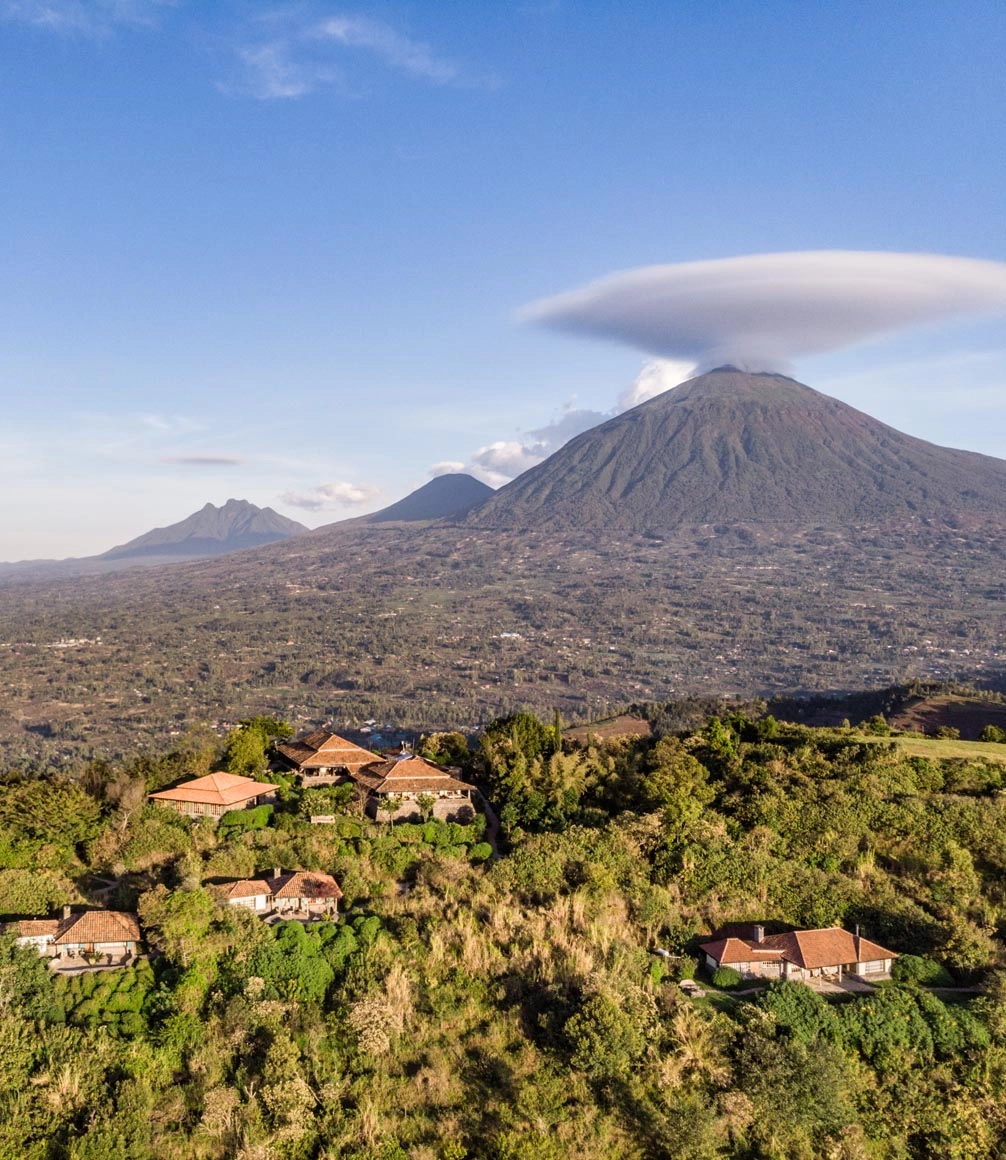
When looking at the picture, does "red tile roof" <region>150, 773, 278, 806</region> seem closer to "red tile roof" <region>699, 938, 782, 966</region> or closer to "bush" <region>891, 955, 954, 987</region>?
"red tile roof" <region>699, 938, 782, 966</region>

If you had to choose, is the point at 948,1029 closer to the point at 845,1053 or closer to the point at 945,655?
the point at 845,1053

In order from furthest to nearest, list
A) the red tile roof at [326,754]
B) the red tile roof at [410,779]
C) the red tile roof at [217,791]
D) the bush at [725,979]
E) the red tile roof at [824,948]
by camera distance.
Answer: the red tile roof at [326,754]
the red tile roof at [410,779]
the red tile roof at [217,791]
the red tile roof at [824,948]
the bush at [725,979]

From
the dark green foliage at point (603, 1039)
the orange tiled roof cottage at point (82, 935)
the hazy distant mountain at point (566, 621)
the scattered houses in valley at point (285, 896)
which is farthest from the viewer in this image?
the hazy distant mountain at point (566, 621)

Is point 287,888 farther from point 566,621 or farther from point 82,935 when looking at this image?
point 566,621

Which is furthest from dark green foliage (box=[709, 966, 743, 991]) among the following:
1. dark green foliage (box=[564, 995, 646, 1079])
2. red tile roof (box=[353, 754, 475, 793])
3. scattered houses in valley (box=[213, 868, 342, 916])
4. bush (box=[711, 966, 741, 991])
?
red tile roof (box=[353, 754, 475, 793])

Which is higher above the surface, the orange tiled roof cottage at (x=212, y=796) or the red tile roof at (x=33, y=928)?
the orange tiled roof cottage at (x=212, y=796)

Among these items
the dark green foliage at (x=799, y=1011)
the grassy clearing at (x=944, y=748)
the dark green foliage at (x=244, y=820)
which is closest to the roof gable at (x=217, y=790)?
the dark green foliage at (x=244, y=820)

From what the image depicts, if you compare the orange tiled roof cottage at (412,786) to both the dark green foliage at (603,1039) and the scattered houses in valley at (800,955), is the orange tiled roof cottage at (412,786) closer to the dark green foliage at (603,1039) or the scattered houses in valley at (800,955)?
the scattered houses in valley at (800,955)
